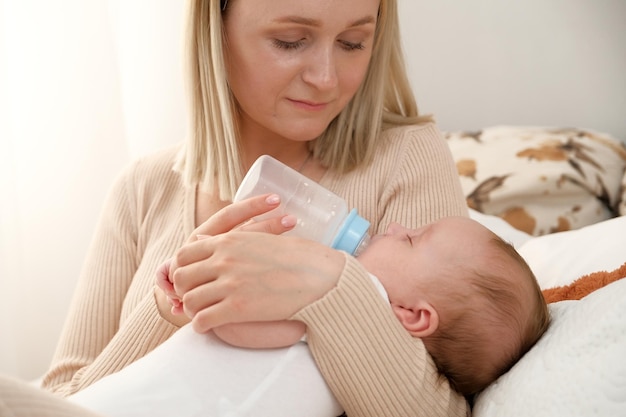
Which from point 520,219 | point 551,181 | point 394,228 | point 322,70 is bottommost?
point 520,219

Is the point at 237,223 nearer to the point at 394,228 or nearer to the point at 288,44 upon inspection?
the point at 394,228

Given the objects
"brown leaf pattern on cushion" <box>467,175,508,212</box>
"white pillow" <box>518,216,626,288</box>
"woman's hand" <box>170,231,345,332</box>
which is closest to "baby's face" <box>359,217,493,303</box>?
"woman's hand" <box>170,231,345,332</box>

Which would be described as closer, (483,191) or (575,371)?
(575,371)

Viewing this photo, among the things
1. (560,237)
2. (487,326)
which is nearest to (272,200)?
(487,326)

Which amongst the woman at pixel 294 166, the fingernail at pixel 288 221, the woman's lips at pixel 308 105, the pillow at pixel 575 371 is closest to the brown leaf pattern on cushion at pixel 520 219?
the woman at pixel 294 166

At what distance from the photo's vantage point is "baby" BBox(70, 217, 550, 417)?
1004mm

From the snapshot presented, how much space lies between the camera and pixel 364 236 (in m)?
1.25

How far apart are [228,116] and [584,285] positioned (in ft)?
2.43

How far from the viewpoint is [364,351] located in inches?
41.9

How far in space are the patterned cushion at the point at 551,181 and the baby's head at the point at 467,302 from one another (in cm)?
92

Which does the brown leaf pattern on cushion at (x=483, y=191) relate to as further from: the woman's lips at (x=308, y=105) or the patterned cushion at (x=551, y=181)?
the woman's lips at (x=308, y=105)

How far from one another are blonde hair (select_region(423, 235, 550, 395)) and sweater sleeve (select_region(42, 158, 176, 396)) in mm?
541

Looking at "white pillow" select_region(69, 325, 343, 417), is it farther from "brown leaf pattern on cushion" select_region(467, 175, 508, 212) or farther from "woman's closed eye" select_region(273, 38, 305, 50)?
"brown leaf pattern on cushion" select_region(467, 175, 508, 212)

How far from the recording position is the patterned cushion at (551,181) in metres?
2.05
